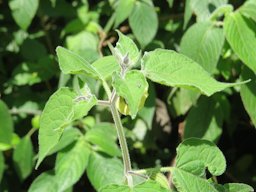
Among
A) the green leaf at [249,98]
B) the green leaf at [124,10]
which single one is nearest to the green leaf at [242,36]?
the green leaf at [249,98]

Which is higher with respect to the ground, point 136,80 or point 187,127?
point 136,80

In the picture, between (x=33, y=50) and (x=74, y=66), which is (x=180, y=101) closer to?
(x=33, y=50)

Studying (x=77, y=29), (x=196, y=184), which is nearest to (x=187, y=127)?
(x=77, y=29)

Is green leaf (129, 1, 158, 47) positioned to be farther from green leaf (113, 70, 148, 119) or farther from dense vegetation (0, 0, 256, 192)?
green leaf (113, 70, 148, 119)

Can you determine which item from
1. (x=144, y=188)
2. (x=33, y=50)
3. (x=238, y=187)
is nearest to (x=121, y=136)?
(x=144, y=188)

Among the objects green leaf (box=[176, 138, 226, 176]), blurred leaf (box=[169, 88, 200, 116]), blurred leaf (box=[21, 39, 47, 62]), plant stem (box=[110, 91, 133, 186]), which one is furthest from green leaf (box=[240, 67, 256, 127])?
blurred leaf (box=[21, 39, 47, 62])

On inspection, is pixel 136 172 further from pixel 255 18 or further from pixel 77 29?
pixel 77 29
